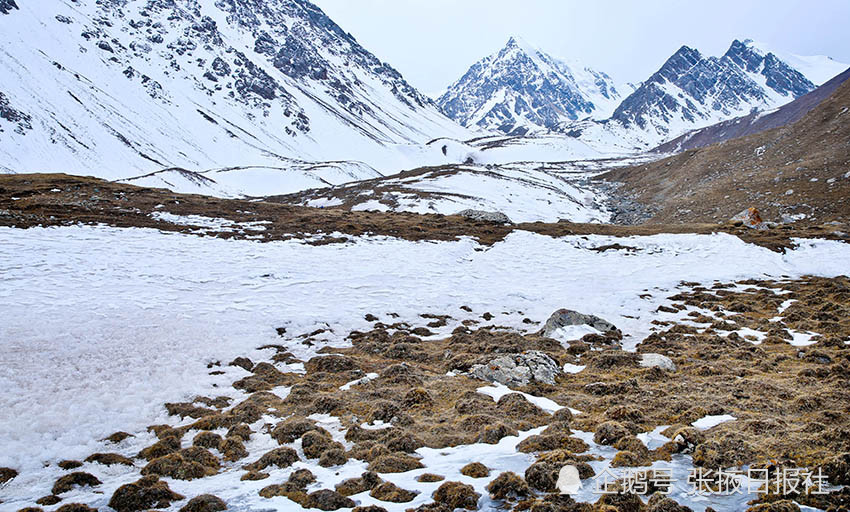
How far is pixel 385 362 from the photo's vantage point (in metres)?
16.6

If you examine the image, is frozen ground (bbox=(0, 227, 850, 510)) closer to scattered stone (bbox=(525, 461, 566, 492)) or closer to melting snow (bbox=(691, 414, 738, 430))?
scattered stone (bbox=(525, 461, 566, 492))

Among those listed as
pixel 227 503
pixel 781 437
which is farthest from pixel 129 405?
pixel 781 437

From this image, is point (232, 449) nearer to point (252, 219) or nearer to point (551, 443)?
point (551, 443)

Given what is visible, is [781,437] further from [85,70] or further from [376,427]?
[85,70]

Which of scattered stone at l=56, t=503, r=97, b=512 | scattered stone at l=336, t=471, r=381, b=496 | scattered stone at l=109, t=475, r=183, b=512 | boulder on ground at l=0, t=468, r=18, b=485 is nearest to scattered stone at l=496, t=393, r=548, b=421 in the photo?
scattered stone at l=336, t=471, r=381, b=496

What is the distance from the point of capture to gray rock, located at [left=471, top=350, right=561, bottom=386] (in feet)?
45.4

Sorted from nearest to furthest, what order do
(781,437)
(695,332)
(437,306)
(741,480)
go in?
1. (741,480)
2. (781,437)
3. (695,332)
4. (437,306)

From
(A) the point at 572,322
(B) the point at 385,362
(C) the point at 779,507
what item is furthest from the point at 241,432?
(A) the point at 572,322

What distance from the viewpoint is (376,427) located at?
10961mm

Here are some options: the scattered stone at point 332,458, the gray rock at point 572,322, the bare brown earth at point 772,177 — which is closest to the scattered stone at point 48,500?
the scattered stone at point 332,458

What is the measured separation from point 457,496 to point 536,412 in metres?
4.82

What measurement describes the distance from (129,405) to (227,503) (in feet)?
22.6

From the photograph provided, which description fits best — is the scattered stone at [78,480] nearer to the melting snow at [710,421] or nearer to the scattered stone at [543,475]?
the scattered stone at [543,475]

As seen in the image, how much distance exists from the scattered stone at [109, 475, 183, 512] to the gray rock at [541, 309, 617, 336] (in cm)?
1532
